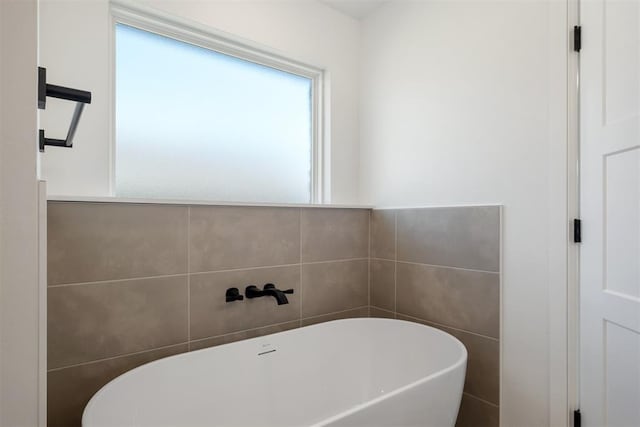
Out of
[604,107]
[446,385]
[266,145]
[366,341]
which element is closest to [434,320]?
[366,341]

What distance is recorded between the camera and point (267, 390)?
162cm

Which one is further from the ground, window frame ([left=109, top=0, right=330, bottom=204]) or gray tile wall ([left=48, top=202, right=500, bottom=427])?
window frame ([left=109, top=0, right=330, bottom=204])

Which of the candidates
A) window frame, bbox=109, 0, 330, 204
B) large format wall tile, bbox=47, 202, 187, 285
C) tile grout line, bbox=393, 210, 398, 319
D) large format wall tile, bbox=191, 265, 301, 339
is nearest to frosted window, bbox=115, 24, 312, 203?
window frame, bbox=109, 0, 330, 204

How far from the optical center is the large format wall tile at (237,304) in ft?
5.54

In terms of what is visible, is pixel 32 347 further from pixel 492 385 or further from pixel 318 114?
pixel 318 114

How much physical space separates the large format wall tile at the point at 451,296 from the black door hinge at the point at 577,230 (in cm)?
36

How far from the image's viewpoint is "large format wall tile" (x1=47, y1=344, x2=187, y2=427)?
1.36 meters

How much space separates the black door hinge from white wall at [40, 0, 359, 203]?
50.2 inches

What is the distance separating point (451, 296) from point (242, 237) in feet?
3.63

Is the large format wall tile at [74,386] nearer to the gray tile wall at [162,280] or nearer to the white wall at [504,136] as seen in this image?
the gray tile wall at [162,280]

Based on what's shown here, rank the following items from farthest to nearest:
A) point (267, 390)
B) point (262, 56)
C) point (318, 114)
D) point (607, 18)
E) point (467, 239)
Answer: point (318, 114) → point (262, 56) → point (467, 239) → point (267, 390) → point (607, 18)

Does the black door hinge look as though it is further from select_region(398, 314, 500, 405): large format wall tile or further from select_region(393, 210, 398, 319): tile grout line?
select_region(393, 210, 398, 319): tile grout line

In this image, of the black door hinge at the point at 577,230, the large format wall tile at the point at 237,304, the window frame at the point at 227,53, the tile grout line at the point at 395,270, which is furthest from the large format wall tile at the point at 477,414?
the window frame at the point at 227,53

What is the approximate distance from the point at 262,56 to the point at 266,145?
1.69 feet
